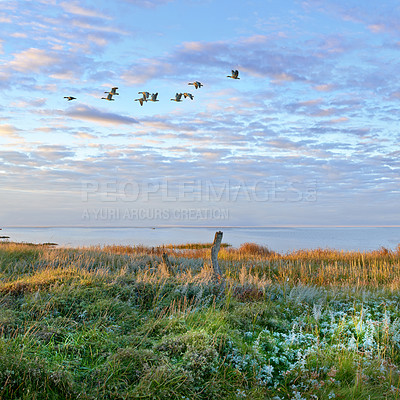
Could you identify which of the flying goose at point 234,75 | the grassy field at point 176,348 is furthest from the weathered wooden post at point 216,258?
the flying goose at point 234,75

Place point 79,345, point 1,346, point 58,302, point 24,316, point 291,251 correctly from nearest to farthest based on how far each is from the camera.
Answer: point 1,346 < point 79,345 < point 24,316 < point 58,302 < point 291,251

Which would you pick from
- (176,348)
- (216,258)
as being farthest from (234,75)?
(176,348)

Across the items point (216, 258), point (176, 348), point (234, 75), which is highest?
point (234, 75)

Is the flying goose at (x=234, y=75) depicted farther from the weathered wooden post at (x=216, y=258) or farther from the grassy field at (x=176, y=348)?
the grassy field at (x=176, y=348)

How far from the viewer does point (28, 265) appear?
1576 centimetres

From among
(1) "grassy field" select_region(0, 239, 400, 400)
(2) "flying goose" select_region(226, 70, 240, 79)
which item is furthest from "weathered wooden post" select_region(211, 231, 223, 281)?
(2) "flying goose" select_region(226, 70, 240, 79)

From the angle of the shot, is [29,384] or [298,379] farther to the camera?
[298,379]

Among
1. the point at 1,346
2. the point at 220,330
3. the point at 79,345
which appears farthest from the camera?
the point at 220,330

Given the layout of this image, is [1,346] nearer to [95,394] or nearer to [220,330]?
[95,394]

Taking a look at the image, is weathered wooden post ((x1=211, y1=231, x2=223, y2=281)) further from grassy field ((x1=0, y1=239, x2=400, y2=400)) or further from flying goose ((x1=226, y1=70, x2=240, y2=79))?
flying goose ((x1=226, y1=70, x2=240, y2=79))

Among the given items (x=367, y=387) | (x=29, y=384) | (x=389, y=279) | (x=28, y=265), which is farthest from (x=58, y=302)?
(x=389, y=279)

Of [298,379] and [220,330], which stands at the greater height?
[220,330]

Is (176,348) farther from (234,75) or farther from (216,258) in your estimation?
(234,75)

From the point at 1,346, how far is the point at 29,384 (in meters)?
0.88
